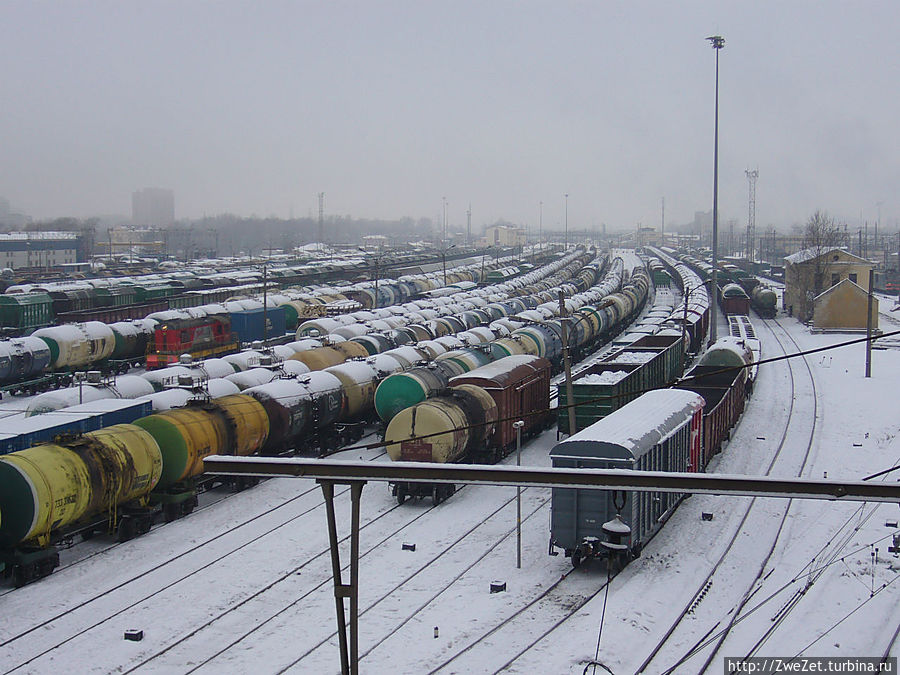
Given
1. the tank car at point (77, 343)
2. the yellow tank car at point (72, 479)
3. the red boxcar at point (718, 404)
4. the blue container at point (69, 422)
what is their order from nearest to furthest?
the yellow tank car at point (72, 479) < the blue container at point (69, 422) < the red boxcar at point (718, 404) < the tank car at point (77, 343)

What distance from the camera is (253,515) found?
22.7m

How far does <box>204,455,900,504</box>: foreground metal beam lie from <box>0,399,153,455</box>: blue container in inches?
576

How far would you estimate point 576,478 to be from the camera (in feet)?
21.2

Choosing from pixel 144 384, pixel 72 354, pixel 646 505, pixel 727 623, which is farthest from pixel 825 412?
pixel 72 354

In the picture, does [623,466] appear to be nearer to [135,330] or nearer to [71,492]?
[71,492]

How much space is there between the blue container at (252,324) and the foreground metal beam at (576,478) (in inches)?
1685

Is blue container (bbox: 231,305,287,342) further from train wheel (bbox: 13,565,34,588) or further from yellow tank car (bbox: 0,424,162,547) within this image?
train wheel (bbox: 13,565,34,588)

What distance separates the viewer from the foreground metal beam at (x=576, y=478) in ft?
20.1

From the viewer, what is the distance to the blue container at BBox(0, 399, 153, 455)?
20609 mm

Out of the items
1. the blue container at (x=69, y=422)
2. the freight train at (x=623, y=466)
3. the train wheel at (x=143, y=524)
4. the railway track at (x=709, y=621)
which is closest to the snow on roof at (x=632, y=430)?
the freight train at (x=623, y=466)

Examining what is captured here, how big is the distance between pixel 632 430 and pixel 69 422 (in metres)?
14.0

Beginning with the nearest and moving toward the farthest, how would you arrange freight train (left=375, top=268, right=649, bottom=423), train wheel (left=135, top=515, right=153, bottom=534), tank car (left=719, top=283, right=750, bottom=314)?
train wheel (left=135, top=515, right=153, bottom=534), freight train (left=375, top=268, right=649, bottom=423), tank car (left=719, top=283, right=750, bottom=314)

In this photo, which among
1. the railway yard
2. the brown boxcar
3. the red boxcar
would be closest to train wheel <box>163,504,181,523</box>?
the railway yard

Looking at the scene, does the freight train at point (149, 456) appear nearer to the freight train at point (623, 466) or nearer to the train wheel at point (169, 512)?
the train wheel at point (169, 512)
